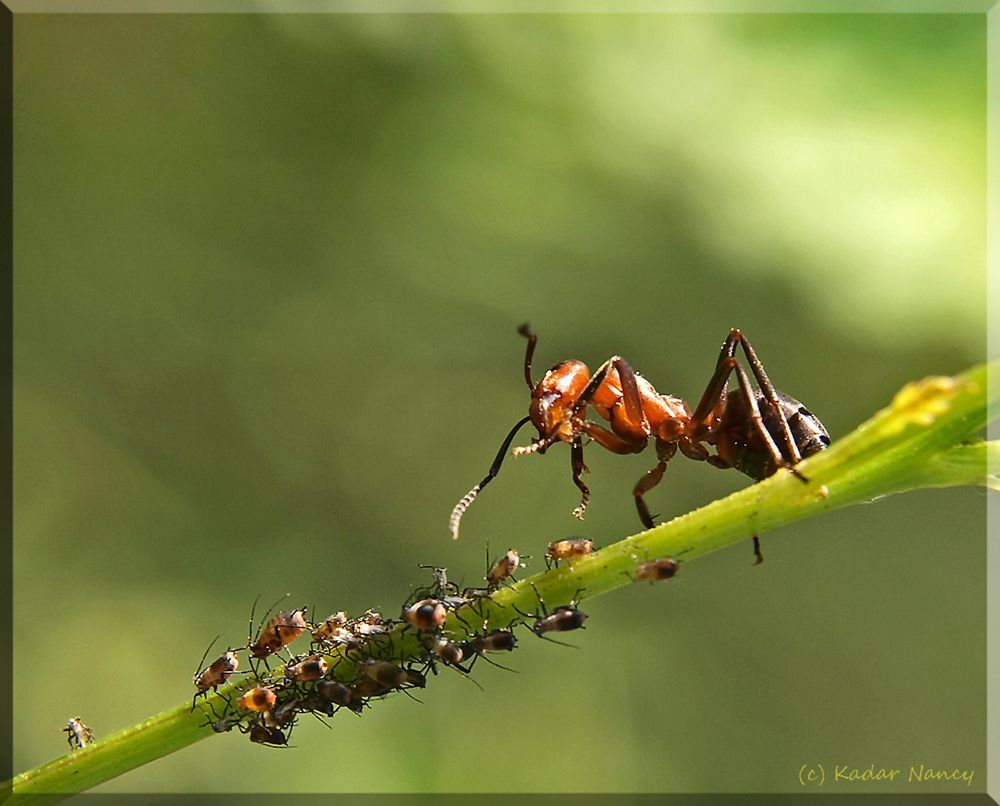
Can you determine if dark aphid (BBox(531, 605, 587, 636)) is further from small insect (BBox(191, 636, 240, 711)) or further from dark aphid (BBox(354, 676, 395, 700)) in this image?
small insect (BBox(191, 636, 240, 711))

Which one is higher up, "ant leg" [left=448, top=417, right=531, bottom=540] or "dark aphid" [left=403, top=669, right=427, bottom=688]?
"ant leg" [left=448, top=417, right=531, bottom=540]

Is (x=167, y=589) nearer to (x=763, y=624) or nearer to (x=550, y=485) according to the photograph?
(x=550, y=485)

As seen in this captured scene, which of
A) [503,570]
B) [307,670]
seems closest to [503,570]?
[503,570]

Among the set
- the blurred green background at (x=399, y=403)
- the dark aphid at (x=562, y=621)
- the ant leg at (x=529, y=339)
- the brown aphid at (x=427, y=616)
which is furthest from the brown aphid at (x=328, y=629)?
the blurred green background at (x=399, y=403)

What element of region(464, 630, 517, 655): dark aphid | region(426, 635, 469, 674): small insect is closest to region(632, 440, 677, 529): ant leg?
region(464, 630, 517, 655): dark aphid

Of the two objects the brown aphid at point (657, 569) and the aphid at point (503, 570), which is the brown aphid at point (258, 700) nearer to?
the aphid at point (503, 570)

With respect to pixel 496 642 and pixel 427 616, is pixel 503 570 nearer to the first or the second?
pixel 496 642
